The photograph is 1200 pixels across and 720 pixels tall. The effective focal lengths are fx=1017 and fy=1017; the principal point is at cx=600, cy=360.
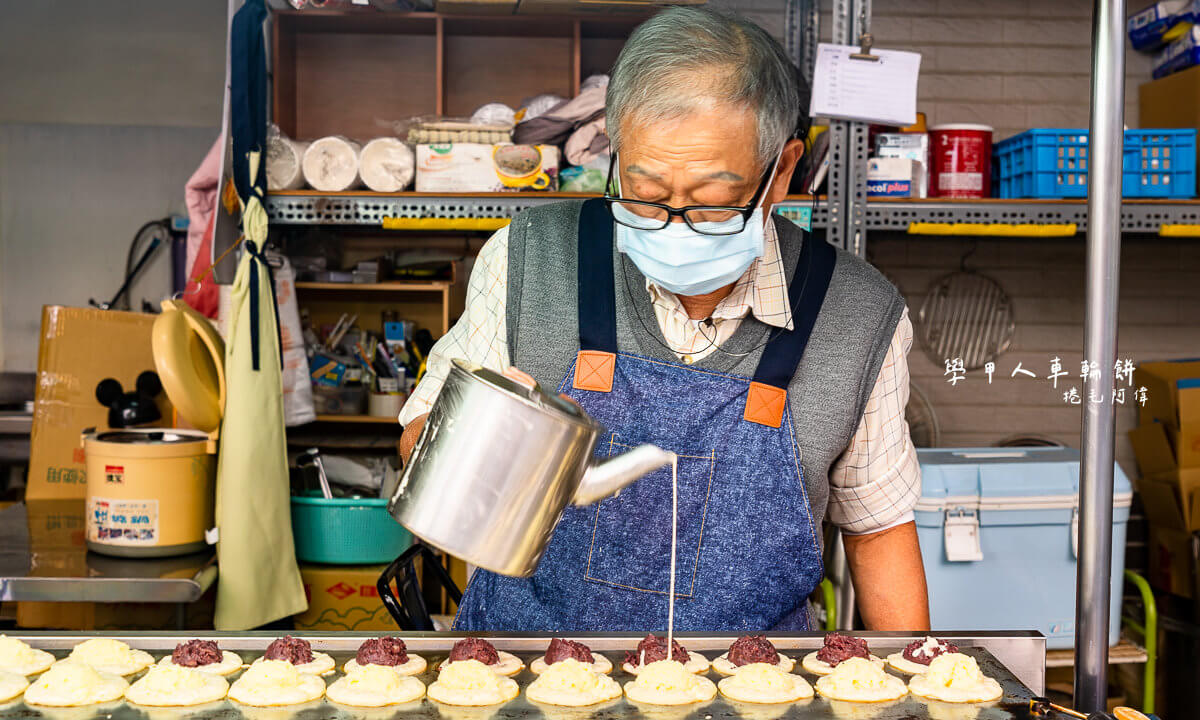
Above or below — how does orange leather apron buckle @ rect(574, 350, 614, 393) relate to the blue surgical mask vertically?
below

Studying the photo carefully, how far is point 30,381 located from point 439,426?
4.64 meters

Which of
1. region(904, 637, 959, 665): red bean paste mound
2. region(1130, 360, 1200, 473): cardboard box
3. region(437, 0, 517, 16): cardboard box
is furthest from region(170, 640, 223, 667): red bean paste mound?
region(1130, 360, 1200, 473): cardboard box

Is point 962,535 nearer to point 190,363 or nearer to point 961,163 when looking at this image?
point 961,163

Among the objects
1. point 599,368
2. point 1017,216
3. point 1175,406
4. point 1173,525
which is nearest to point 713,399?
point 599,368

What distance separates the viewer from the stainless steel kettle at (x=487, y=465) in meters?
0.96

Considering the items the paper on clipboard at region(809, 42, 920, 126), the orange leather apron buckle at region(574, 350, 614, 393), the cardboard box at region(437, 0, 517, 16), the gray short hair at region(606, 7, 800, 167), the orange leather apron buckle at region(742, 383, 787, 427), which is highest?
the cardboard box at region(437, 0, 517, 16)

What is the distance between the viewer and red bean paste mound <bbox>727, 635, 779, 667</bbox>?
1.21m

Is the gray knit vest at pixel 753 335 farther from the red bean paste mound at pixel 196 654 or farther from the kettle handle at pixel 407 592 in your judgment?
the red bean paste mound at pixel 196 654

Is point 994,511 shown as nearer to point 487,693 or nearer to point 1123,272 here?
point 1123,272

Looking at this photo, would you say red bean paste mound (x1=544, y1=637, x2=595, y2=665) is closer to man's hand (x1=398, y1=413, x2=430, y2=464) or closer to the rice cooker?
man's hand (x1=398, y1=413, x2=430, y2=464)

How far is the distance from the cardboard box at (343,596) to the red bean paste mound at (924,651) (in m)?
2.05

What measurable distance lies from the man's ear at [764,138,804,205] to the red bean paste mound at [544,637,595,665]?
Answer: 26.8 inches

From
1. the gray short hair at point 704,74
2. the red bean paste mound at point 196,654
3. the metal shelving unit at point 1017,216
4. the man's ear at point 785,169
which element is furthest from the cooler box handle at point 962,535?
the red bean paste mound at point 196,654

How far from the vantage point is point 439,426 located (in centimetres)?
98
